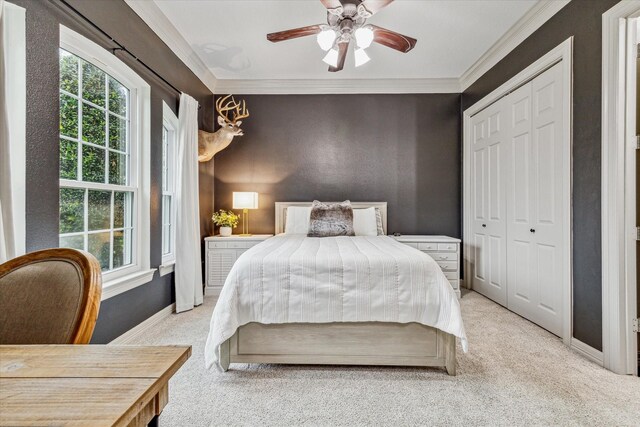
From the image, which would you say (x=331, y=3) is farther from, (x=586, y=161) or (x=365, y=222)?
(x=365, y=222)

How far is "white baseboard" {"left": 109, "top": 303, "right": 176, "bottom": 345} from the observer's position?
95.6 inches

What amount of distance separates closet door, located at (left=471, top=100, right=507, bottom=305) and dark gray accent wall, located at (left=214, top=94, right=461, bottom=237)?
40 centimetres

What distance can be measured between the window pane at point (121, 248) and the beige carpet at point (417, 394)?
3.34 feet

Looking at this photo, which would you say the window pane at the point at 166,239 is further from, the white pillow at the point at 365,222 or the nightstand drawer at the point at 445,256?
the nightstand drawer at the point at 445,256

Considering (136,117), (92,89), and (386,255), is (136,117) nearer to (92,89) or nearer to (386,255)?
(92,89)

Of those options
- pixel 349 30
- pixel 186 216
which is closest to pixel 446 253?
pixel 349 30

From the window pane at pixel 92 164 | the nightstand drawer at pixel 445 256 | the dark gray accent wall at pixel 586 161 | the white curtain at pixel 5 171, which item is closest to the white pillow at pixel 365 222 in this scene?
the nightstand drawer at pixel 445 256

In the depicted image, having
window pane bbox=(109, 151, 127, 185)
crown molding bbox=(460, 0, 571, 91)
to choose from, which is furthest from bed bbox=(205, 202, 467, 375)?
crown molding bbox=(460, 0, 571, 91)

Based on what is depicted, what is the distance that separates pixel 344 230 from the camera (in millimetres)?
3627

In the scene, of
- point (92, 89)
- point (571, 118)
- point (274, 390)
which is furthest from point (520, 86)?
point (92, 89)

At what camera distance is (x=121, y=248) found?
8.63ft

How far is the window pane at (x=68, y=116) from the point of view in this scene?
6.62ft

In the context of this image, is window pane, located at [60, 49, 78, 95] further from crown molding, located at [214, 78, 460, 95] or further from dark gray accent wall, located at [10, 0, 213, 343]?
crown molding, located at [214, 78, 460, 95]

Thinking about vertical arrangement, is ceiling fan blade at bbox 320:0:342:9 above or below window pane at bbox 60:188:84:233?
above
